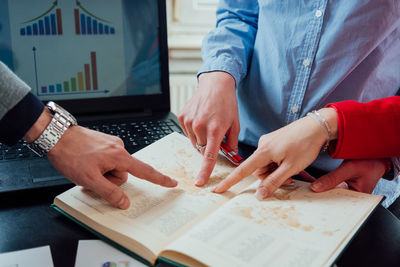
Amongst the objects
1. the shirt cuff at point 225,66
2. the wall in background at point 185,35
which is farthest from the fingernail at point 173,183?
the wall in background at point 185,35

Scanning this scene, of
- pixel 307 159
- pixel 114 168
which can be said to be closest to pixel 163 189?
pixel 114 168

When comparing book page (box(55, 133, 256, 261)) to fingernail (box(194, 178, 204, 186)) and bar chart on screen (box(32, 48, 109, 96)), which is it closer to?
fingernail (box(194, 178, 204, 186))

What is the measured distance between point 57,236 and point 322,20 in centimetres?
63

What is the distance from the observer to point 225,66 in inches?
31.7

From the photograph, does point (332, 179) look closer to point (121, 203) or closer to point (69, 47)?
point (121, 203)

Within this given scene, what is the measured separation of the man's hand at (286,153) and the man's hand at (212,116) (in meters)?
0.07

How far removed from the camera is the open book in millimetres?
Answer: 429

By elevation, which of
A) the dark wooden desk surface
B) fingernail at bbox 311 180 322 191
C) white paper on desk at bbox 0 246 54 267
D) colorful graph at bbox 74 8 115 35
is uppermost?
colorful graph at bbox 74 8 115 35

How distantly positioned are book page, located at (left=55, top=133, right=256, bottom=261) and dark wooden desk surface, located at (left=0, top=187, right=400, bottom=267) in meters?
0.03

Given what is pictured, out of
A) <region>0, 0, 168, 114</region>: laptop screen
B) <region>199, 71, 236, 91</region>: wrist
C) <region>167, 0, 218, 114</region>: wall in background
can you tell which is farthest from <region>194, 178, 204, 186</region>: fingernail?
<region>167, 0, 218, 114</region>: wall in background

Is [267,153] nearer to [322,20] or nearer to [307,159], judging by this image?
[307,159]

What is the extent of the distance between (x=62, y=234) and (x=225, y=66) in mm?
485

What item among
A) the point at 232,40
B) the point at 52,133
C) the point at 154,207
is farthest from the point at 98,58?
the point at 154,207

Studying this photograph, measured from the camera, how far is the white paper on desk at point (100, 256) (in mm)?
459
